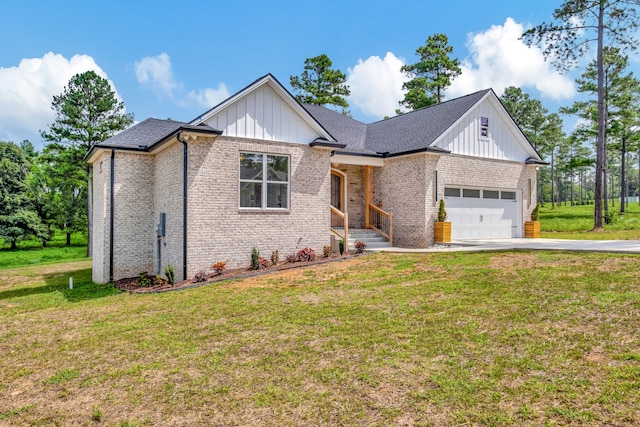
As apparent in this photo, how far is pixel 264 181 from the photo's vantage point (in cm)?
1234

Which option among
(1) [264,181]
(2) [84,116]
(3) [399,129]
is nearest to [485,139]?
(3) [399,129]

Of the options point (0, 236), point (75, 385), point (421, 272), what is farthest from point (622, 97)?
point (0, 236)

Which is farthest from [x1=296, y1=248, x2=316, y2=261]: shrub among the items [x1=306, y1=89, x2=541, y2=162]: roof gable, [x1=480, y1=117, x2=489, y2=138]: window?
[x1=480, y1=117, x2=489, y2=138]: window

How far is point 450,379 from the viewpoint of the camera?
4289 millimetres

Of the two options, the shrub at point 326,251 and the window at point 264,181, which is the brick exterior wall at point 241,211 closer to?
the window at point 264,181

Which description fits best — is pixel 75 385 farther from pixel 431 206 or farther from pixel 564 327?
pixel 431 206

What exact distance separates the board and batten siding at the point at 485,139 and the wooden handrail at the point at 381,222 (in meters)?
3.55

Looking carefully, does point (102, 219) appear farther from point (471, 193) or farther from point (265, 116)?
point (471, 193)

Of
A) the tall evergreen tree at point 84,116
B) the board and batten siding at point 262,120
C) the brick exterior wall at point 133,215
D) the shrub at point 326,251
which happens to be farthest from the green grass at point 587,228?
the tall evergreen tree at point 84,116

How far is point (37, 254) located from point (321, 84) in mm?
27518

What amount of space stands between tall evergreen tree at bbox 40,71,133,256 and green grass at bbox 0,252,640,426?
2406 centimetres

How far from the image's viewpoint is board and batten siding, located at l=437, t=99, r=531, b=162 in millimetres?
16750

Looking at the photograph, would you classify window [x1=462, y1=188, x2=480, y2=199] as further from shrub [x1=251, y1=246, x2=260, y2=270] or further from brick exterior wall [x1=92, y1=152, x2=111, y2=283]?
brick exterior wall [x1=92, y1=152, x2=111, y2=283]

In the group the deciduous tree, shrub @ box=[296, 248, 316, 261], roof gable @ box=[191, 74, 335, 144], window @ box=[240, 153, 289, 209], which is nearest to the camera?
roof gable @ box=[191, 74, 335, 144]
